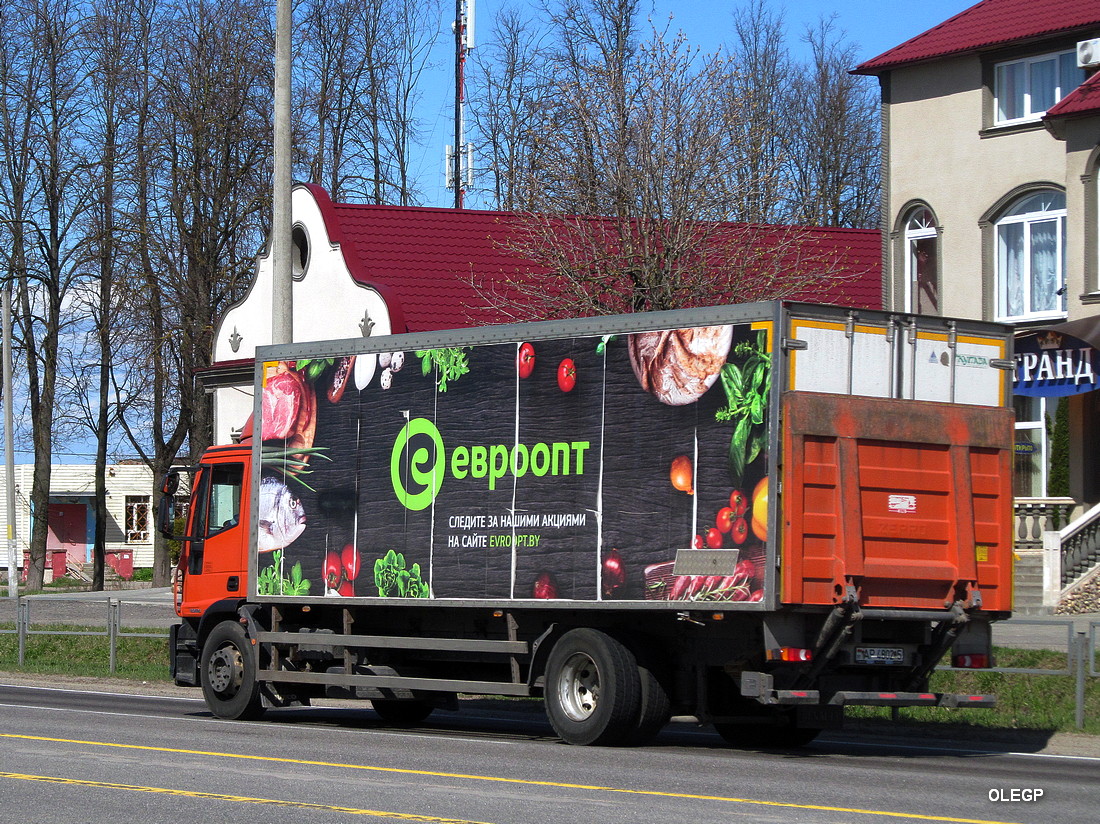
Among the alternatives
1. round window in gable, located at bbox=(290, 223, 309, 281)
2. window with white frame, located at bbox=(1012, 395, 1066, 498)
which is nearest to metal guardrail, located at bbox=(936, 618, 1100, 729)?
window with white frame, located at bbox=(1012, 395, 1066, 498)

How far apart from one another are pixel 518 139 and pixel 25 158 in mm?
14764

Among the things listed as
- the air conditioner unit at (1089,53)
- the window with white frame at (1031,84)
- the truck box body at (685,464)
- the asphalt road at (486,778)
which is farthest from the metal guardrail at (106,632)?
the air conditioner unit at (1089,53)

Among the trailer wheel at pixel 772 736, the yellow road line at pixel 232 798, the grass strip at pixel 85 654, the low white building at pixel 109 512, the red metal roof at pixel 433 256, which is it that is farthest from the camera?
the low white building at pixel 109 512

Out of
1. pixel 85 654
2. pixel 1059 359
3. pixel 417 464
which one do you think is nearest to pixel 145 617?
pixel 85 654

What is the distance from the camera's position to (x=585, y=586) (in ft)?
43.4

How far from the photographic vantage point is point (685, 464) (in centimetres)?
1266

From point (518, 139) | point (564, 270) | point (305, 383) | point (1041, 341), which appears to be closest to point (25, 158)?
point (518, 139)

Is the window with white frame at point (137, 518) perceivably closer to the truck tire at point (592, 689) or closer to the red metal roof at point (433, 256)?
the red metal roof at point (433, 256)

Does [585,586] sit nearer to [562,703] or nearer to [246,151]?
[562,703]

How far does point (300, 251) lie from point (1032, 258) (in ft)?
48.1

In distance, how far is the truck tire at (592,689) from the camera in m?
12.9

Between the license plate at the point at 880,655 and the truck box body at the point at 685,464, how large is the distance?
0.42 m

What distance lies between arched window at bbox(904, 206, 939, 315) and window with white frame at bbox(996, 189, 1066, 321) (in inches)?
60.2

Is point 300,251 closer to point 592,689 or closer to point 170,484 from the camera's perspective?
point 170,484
